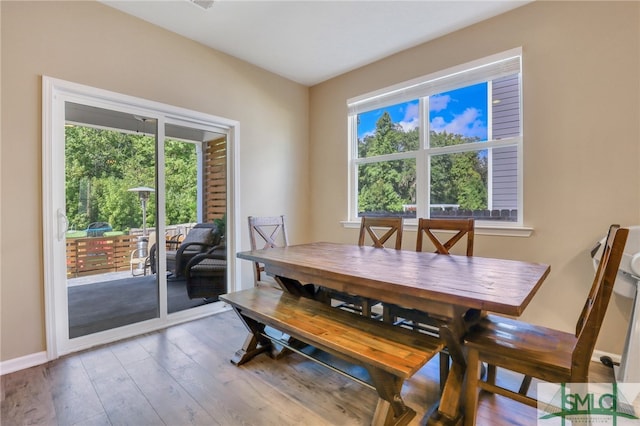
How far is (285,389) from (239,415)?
0.33 m

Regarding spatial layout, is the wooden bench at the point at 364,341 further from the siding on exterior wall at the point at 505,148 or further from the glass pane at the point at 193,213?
the siding on exterior wall at the point at 505,148

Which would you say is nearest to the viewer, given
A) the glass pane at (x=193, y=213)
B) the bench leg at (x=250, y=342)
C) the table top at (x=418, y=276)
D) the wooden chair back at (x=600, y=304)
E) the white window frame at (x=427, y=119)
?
the wooden chair back at (x=600, y=304)

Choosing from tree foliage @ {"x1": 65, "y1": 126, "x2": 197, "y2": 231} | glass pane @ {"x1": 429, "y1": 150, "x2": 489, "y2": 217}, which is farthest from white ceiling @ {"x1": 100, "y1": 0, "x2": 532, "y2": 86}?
glass pane @ {"x1": 429, "y1": 150, "x2": 489, "y2": 217}

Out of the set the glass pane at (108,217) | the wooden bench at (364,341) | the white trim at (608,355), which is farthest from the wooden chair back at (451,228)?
the glass pane at (108,217)

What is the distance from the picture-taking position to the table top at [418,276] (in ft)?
4.13

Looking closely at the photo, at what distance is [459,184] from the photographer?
292 cm

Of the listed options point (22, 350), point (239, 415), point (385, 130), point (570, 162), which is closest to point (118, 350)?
point (22, 350)

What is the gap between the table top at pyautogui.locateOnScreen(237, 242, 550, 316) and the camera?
126cm

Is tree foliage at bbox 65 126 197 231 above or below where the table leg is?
above

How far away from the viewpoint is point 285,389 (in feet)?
6.11

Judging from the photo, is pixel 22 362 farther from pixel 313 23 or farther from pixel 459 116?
pixel 459 116

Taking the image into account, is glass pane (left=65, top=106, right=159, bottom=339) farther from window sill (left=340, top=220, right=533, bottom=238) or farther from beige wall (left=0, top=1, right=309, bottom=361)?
window sill (left=340, top=220, right=533, bottom=238)

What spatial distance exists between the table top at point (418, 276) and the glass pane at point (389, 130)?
5.02 feet

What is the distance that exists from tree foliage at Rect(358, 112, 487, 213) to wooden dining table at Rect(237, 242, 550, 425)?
0.99 m
